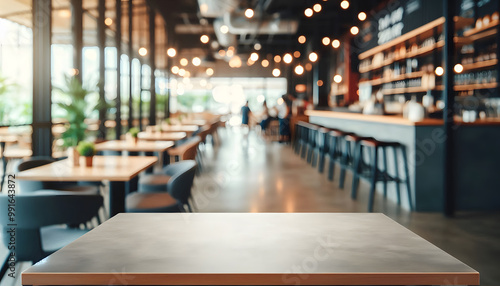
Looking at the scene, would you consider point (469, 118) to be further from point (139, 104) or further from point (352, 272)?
point (139, 104)

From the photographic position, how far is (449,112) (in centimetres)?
496

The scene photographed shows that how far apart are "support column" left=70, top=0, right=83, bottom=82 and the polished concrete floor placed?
7.55ft

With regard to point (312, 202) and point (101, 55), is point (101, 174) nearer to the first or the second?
point (312, 202)

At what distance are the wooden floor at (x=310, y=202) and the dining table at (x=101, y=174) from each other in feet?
2.37

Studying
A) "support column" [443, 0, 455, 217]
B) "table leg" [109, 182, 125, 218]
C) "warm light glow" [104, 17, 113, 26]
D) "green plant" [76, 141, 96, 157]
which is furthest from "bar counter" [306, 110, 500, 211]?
"warm light glow" [104, 17, 113, 26]

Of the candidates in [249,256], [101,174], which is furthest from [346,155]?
[249,256]

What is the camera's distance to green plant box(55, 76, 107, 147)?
525 centimetres

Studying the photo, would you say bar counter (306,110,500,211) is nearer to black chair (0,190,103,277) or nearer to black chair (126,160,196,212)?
black chair (126,160,196,212)

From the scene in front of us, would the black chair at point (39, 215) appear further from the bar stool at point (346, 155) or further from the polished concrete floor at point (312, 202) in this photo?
the bar stool at point (346, 155)

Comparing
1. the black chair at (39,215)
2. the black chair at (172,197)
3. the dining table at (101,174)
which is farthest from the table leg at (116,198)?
the black chair at (39,215)

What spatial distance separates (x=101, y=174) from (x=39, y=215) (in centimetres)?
92

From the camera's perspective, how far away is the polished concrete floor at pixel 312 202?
3.76 meters

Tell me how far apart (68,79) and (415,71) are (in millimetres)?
7185

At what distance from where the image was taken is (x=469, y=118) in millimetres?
5383
